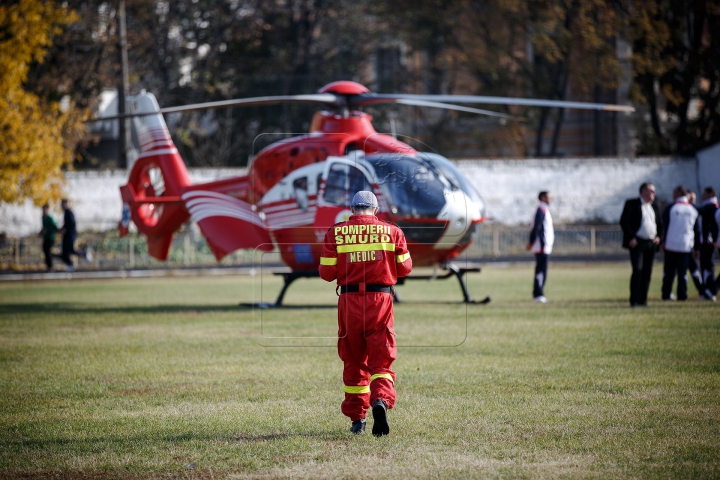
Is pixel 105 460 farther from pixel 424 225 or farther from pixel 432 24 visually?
pixel 432 24

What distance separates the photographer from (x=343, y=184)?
49.2 ft

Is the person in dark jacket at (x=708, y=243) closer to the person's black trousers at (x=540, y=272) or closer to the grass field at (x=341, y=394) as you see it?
the grass field at (x=341, y=394)

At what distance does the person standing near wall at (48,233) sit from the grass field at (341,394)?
9.83 metres

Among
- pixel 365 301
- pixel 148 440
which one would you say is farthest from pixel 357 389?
pixel 148 440

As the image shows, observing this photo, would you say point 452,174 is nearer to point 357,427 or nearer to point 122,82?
point 357,427

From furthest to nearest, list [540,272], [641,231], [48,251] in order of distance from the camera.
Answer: [48,251] < [540,272] < [641,231]

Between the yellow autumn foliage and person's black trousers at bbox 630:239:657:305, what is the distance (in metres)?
18.0

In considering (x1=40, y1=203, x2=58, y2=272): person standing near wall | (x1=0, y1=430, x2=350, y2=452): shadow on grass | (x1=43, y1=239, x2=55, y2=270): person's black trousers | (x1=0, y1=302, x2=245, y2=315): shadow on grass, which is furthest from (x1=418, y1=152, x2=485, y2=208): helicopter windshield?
(x1=43, y1=239, x2=55, y2=270): person's black trousers

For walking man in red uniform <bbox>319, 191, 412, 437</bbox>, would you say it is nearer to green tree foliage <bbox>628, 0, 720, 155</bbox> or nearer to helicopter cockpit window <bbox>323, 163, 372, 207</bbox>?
helicopter cockpit window <bbox>323, 163, 372, 207</bbox>

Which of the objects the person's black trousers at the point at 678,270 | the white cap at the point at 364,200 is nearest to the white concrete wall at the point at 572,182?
the person's black trousers at the point at 678,270

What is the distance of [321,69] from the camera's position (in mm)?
40438

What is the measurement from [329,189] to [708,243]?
24.4 feet

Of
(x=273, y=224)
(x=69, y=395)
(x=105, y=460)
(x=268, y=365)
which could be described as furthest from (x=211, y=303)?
(x=105, y=460)

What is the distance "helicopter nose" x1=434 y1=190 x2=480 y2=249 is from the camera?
14953 millimetres
